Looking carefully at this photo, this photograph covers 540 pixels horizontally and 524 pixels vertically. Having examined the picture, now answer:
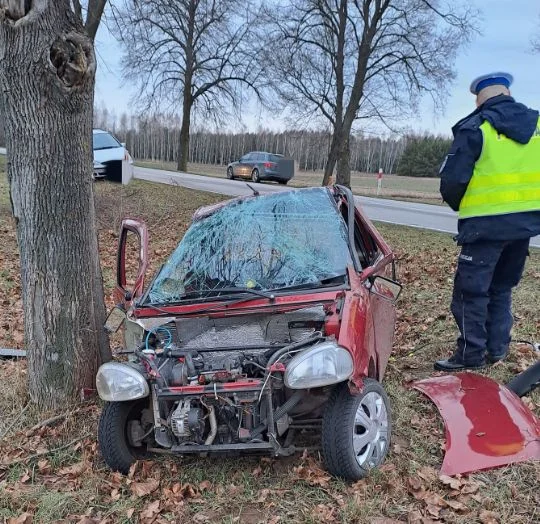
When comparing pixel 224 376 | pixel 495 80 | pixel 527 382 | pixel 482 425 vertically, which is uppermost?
pixel 495 80

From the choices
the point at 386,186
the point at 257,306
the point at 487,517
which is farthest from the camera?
the point at 386,186

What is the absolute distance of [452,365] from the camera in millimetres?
4664

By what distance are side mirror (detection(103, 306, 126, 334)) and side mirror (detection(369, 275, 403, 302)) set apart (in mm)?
1809

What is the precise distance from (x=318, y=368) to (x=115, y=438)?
1325 mm

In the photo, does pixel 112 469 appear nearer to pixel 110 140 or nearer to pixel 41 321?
pixel 41 321

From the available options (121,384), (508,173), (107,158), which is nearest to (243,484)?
(121,384)

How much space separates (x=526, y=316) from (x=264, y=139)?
69067mm

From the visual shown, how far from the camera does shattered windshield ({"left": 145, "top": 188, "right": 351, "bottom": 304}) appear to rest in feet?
12.5

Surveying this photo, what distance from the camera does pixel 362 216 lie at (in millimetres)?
4605

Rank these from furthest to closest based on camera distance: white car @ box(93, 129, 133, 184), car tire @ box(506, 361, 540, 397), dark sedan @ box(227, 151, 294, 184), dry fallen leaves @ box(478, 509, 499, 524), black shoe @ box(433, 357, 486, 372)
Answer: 1. dark sedan @ box(227, 151, 294, 184)
2. white car @ box(93, 129, 133, 184)
3. black shoe @ box(433, 357, 486, 372)
4. car tire @ box(506, 361, 540, 397)
5. dry fallen leaves @ box(478, 509, 499, 524)

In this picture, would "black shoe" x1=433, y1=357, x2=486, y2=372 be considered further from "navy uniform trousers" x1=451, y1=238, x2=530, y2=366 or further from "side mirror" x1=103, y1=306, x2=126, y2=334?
"side mirror" x1=103, y1=306, x2=126, y2=334

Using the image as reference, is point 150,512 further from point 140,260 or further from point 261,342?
point 140,260

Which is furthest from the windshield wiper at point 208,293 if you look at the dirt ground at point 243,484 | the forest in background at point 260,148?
the forest in background at point 260,148

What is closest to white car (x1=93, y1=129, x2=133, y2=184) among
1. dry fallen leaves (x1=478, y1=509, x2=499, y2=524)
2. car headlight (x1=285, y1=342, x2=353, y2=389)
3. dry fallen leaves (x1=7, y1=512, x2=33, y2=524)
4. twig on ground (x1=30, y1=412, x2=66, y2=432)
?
twig on ground (x1=30, y1=412, x2=66, y2=432)
